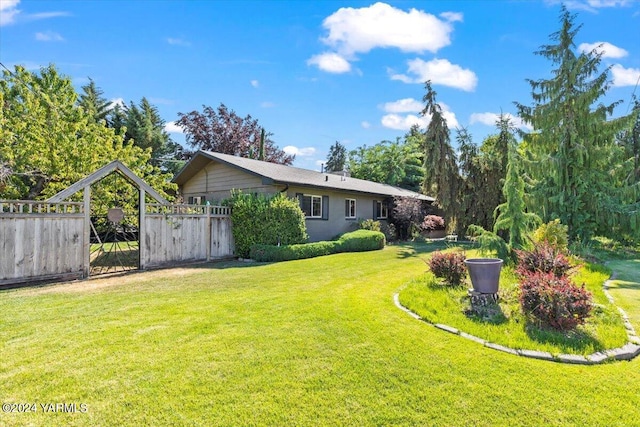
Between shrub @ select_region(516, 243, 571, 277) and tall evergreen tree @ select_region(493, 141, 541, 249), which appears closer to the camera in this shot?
shrub @ select_region(516, 243, 571, 277)

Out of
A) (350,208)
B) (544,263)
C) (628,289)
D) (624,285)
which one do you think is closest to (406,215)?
(350,208)

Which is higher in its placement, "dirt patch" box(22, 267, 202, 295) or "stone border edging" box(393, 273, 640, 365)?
"dirt patch" box(22, 267, 202, 295)

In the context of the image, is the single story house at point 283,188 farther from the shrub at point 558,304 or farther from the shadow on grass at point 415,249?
the shrub at point 558,304

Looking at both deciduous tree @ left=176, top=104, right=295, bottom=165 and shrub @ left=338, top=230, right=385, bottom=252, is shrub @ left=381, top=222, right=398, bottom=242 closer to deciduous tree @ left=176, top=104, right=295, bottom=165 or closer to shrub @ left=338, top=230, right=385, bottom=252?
shrub @ left=338, top=230, right=385, bottom=252

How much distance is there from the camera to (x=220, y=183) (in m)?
15.9

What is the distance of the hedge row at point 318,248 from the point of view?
1124cm

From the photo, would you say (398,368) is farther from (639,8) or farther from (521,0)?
(639,8)

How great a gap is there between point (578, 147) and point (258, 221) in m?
12.6

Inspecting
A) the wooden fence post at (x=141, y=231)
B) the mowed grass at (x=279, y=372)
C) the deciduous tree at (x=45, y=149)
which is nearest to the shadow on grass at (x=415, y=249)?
the mowed grass at (x=279, y=372)

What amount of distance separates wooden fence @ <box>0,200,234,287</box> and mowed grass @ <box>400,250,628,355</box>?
7337mm

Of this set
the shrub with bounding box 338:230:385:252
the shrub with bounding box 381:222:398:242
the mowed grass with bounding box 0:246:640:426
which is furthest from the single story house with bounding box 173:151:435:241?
the mowed grass with bounding box 0:246:640:426

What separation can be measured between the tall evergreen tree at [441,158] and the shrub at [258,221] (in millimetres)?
10658

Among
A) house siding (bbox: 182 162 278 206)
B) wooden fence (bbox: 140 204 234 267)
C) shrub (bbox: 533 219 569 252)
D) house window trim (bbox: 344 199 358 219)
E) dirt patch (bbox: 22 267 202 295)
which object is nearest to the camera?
dirt patch (bbox: 22 267 202 295)

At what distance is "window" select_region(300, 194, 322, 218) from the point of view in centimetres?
1498
